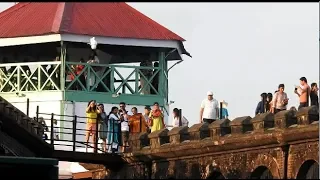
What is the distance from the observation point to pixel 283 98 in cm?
3009

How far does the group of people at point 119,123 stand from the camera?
35188mm

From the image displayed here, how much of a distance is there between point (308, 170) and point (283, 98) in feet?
5.64

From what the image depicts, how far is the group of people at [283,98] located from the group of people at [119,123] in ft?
11.7

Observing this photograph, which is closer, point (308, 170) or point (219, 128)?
point (308, 170)

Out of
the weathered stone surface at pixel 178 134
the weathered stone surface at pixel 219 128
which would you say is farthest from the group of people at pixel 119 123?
the weathered stone surface at pixel 219 128

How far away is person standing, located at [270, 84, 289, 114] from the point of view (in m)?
29.6

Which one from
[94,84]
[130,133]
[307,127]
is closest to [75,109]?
[94,84]

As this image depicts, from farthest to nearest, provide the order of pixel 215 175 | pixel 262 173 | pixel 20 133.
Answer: pixel 20 133 < pixel 215 175 < pixel 262 173

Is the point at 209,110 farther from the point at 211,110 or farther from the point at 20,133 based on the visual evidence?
the point at 20,133

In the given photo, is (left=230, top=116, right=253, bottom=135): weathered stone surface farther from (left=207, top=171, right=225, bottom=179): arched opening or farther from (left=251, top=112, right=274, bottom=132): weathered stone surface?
(left=207, top=171, right=225, bottom=179): arched opening

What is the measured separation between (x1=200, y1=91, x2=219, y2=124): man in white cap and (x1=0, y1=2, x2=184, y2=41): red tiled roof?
1106 centimetres

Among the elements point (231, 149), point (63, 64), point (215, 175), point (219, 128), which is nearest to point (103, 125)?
point (215, 175)

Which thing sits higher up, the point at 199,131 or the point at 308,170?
the point at 199,131

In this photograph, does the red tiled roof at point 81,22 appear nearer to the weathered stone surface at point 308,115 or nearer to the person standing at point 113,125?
the person standing at point 113,125
